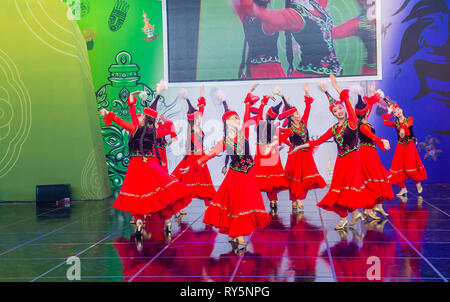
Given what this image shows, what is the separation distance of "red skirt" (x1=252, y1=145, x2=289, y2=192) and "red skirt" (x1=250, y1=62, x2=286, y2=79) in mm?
3356

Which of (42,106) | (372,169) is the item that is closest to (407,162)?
(372,169)

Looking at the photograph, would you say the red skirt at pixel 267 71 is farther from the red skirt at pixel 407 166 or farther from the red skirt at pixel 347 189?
the red skirt at pixel 347 189

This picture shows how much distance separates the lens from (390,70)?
9344 mm

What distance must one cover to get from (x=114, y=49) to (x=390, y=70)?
5.59m

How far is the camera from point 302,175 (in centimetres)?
645

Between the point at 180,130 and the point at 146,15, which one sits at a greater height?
the point at 146,15

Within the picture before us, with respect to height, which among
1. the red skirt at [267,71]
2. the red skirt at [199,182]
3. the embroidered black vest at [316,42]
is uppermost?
the embroidered black vest at [316,42]

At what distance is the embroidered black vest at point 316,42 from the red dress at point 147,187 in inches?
203

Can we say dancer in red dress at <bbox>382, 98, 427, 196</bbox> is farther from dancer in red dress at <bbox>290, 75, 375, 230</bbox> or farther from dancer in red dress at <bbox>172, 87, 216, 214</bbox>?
dancer in red dress at <bbox>172, 87, 216, 214</bbox>

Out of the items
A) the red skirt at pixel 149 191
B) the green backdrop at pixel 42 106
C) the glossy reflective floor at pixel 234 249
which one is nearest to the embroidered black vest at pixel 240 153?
the glossy reflective floor at pixel 234 249

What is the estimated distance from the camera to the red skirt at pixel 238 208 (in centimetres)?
440

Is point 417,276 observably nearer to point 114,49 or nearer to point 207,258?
point 207,258

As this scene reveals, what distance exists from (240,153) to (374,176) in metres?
1.95

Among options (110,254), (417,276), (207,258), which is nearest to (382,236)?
(417,276)
